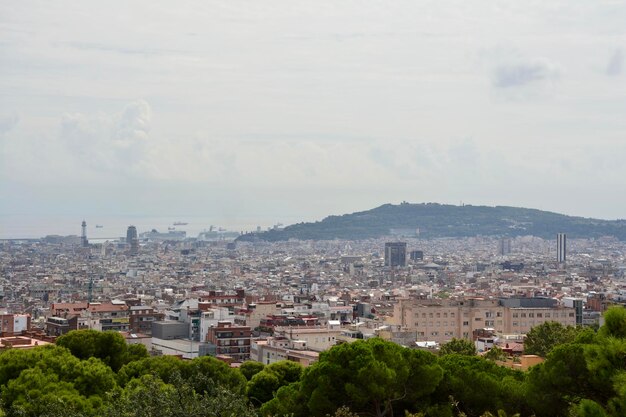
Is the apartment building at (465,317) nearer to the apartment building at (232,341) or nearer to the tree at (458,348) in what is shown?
the apartment building at (232,341)

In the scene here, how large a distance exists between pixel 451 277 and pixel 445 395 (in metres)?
113

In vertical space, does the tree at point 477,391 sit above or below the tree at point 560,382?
below

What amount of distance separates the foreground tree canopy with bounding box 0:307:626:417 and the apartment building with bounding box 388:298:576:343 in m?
30.4

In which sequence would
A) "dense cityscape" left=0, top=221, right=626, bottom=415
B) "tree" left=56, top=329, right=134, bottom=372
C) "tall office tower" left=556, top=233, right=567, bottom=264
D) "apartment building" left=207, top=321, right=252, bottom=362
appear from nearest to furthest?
1. "tree" left=56, top=329, right=134, bottom=372
2. "dense cityscape" left=0, top=221, right=626, bottom=415
3. "apartment building" left=207, top=321, right=252, bottom=362
4. "tall office tower" left=556, top=233, right=567, bottom=264

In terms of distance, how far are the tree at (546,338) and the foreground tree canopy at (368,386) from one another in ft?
40.3

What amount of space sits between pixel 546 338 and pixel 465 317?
19839 mm

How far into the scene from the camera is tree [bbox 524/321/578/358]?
129ft

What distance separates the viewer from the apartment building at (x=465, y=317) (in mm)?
60438

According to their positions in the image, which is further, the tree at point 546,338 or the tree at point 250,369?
the tree at point 546,338

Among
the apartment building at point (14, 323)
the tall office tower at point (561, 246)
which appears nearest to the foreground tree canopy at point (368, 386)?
the apartment building at point (14, 323)

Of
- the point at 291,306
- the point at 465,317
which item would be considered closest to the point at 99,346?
the point at 465,317

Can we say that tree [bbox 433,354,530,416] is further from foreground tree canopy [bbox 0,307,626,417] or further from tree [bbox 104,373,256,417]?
tree [bbox 104,373,256,417]

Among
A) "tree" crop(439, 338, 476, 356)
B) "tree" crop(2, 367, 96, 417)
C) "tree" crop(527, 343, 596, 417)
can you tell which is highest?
"tree" crop(527, 343, 596, 417)

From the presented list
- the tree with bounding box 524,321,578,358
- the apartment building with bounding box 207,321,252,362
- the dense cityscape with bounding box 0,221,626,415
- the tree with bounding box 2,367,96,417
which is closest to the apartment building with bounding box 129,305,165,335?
the dense cityscape with bounding box 0,221,626,415
